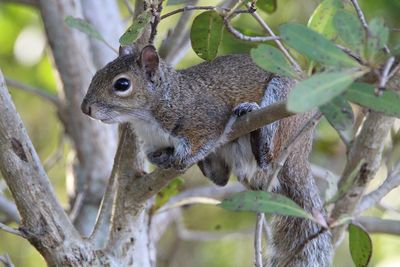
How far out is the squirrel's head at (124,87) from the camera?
88.6 inches

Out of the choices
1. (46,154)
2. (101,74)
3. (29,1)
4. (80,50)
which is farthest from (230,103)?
(46,154)

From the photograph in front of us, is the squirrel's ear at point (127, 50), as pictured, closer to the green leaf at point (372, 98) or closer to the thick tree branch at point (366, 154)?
the thick tree branch at point (366, 154)

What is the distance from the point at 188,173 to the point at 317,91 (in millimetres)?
2770

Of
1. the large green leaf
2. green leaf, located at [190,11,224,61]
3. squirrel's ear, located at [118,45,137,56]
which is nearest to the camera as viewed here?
the large green leaf

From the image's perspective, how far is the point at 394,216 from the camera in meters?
3.65

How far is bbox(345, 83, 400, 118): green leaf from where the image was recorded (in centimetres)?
148

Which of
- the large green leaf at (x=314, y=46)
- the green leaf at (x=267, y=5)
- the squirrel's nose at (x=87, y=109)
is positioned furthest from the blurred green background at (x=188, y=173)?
the large green leaf at (x=314, y=46)

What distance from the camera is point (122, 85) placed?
2.33 meters

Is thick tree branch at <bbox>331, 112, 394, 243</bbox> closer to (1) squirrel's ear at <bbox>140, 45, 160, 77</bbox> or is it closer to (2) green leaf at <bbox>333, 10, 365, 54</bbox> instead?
(1) squirrel's ear at <bbox>140, 45, 160, 77</bbox>

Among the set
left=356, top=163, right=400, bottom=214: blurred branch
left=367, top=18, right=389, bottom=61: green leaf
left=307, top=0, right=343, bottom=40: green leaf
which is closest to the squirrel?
left=356, top=163, right=400, bottom=214: blurred branch

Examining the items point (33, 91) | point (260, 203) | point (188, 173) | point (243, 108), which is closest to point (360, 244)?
point (260, 203)

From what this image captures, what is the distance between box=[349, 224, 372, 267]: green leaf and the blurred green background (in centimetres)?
194

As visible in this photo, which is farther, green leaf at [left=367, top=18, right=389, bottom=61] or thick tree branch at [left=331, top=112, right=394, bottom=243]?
thick tree branch at [left=331, top=112, right=394, bottom=243]

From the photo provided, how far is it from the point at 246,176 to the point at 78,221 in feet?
2.69
